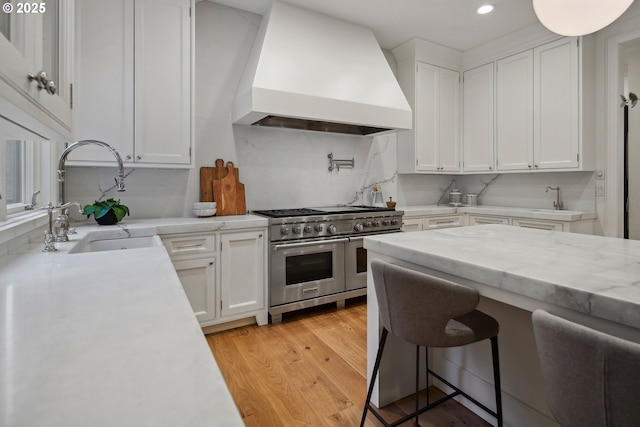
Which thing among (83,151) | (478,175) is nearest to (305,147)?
(83,151)

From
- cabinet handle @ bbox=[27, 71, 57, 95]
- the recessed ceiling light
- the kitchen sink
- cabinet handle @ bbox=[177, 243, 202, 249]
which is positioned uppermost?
the recessed ceiling light

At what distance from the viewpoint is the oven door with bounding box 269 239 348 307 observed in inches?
112

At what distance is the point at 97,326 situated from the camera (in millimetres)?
675

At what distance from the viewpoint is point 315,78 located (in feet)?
9.68

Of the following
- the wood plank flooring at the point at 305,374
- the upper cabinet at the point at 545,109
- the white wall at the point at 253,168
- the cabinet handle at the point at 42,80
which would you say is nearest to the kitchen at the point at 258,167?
the white wall at the point at 253,168

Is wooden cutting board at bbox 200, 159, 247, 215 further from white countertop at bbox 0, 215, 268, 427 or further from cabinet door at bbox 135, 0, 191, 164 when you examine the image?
white countertop at bbox 0, 215, 268, 427

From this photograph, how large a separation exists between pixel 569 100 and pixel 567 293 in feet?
10.7

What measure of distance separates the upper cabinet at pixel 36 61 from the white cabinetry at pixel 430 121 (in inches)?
133

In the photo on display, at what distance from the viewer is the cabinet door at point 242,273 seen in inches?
105

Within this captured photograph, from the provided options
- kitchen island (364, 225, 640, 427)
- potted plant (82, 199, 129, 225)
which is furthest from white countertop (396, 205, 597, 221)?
potted plant (82, 199, 129, 225)

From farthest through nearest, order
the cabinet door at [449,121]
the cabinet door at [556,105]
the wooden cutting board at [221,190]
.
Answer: the cabinet door at [449,121] < the cabinet door at [556,105] < the wooden cutting board at [221,190]

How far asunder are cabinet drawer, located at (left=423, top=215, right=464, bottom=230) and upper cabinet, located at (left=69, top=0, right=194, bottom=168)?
2.55 m

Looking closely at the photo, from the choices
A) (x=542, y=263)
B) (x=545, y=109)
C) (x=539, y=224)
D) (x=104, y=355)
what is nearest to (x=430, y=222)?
(x=539, y=224)

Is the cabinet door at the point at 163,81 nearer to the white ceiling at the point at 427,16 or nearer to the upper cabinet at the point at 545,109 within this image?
the white ceiling at the point at 427,16
